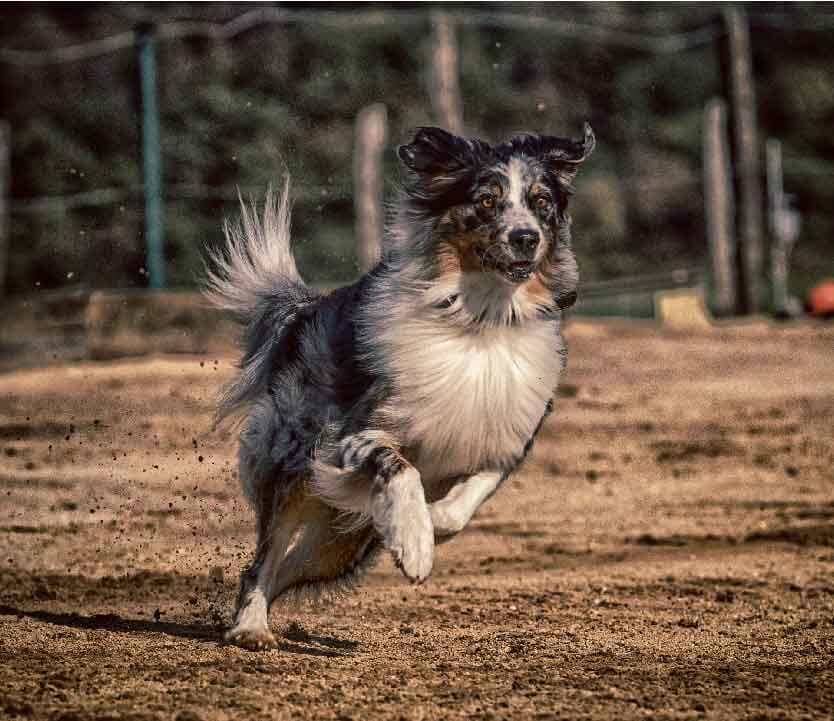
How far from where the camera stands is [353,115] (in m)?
22.5

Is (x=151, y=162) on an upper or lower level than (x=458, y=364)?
upper

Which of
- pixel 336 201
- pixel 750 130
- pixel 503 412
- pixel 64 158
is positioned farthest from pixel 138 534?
pixel 64 158

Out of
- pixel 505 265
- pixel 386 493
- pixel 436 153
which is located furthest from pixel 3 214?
pixel 386 493

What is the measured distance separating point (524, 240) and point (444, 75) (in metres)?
10.8

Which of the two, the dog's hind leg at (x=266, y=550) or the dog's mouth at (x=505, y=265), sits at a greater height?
the dog's mouth at (x=505, y=265)

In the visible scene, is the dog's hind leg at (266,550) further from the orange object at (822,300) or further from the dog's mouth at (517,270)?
the orange object at (822,300)

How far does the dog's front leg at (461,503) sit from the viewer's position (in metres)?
5.65

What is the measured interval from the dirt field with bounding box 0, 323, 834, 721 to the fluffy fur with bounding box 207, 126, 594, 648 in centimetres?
47

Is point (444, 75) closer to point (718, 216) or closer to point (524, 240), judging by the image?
point (718, 216)

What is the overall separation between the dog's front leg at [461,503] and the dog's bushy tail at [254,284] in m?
1.23

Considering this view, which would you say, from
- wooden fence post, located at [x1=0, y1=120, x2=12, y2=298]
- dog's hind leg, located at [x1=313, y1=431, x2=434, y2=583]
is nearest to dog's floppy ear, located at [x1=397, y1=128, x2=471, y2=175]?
dog's hind leg, located at [x1=313, y1=431, x2=434, y2=583]

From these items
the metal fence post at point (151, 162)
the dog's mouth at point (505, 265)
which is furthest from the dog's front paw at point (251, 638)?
the metal fence post at point (151, 162)

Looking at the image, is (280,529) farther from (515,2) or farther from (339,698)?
(515,2)

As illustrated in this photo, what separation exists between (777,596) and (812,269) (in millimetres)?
17740
